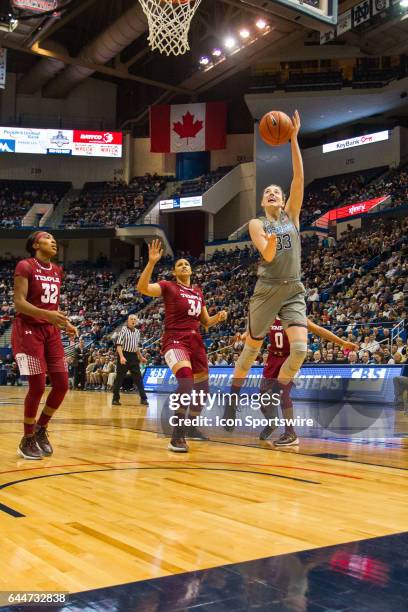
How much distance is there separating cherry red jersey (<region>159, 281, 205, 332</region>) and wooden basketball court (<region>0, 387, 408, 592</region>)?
46.1 inches

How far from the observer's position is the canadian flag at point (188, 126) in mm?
34812

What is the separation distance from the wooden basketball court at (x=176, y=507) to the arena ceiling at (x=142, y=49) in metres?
20.0

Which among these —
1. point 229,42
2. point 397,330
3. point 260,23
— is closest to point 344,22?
point 260,23

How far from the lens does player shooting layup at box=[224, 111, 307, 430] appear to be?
569 cm

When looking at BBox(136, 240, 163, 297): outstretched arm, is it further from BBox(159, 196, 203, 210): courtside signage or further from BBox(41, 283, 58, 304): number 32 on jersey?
BBox(159, 196, 203, 210): courtside signage

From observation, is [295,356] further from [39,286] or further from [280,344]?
[39,286]

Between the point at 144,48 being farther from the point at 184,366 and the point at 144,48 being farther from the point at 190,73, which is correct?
the point at 184,366

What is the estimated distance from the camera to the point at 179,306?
6.05 meters

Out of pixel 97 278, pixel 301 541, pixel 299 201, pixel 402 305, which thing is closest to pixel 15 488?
pixel 301 541

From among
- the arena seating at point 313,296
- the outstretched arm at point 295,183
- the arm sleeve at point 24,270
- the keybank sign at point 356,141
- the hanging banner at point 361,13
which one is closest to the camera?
the arm sleeve at point 24,270

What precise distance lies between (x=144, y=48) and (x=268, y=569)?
34.0 meters

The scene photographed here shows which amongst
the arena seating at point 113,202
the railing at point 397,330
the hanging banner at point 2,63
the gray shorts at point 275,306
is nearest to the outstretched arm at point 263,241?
the gray shorts at point 275,306

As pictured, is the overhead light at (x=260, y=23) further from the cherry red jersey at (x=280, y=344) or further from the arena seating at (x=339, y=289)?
the cherry red jersey at (x=280, y=344)

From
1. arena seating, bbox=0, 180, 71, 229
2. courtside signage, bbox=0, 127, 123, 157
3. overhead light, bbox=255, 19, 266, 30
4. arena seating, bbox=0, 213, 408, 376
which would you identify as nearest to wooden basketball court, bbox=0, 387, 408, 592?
arena seating, bbox=0, 213, 408, 376
